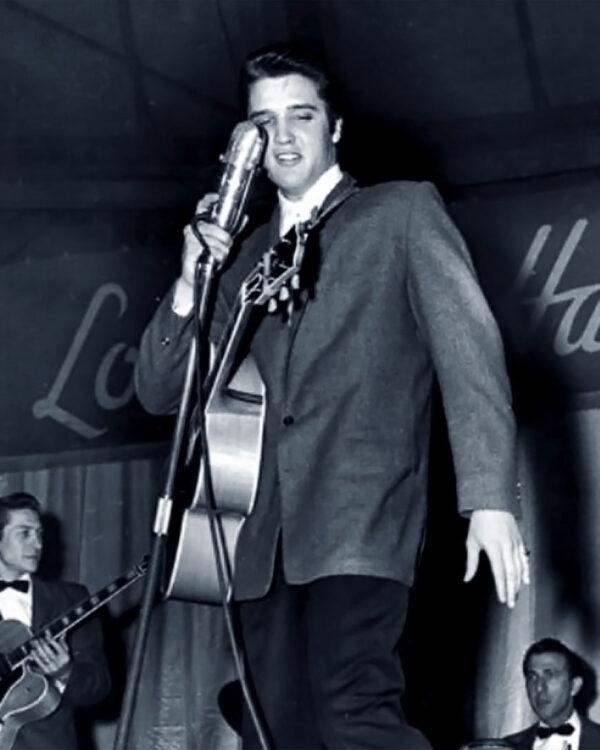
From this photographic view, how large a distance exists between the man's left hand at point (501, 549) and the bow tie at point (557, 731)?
310cm

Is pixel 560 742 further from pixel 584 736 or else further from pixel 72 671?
pixel 72 671

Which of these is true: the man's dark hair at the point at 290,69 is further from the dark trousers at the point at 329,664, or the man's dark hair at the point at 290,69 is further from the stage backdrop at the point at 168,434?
the stage backdrop at the point at 168,434

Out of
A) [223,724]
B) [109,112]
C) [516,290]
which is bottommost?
[223,724]

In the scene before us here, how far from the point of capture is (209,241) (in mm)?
2166

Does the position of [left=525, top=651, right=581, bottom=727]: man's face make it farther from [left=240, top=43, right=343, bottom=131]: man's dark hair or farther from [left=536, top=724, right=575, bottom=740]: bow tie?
[left=240, top=43, right=343, bottom=131]: man's dark hair

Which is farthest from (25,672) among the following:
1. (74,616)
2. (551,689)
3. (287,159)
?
(287,159)

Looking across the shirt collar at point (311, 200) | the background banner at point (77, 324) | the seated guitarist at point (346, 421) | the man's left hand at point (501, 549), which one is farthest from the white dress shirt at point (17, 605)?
the man's left hand at point (501, 549)

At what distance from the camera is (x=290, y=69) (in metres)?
2.43

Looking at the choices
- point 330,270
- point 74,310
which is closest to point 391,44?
point 74,310

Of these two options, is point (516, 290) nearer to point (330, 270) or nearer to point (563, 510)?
point (563, 510)

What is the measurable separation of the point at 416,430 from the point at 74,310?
3.90m

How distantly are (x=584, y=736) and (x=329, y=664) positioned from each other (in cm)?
320

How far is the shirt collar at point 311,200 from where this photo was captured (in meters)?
2.45

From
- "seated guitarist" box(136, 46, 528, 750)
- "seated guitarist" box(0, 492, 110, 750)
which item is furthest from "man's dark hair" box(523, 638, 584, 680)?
"seated guitarist" box(136, 46, 528, 750)
